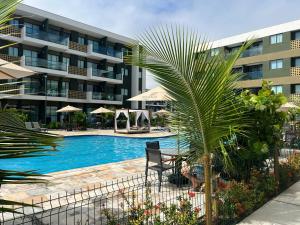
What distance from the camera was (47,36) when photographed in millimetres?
34406

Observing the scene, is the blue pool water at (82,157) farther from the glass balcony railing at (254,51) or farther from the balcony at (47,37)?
the glass balcony railing at (254,51)

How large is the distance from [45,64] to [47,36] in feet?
11.1

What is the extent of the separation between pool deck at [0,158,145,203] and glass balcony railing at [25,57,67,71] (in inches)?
976

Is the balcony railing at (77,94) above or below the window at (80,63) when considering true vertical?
below

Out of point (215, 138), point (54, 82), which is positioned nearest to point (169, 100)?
point (215, 138)

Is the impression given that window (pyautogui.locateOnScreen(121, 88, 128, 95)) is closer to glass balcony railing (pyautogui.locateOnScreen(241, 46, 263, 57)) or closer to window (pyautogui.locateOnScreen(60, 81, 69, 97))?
window (pyautogui.locateOnScreen(60, 81, 69, 97))

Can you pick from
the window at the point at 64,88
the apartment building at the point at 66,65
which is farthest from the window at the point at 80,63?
the window at the point at 64,88

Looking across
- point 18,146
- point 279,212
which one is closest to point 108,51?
point 279,212

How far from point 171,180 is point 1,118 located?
6684 mm

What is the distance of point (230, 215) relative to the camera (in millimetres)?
5152

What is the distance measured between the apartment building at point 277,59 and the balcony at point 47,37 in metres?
19.4

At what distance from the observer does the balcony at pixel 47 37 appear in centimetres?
3317

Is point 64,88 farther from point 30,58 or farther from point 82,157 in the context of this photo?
point 82,157

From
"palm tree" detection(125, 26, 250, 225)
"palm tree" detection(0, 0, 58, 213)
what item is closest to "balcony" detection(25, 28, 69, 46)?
"palm tree" detection(125, 26, 250, 225)
